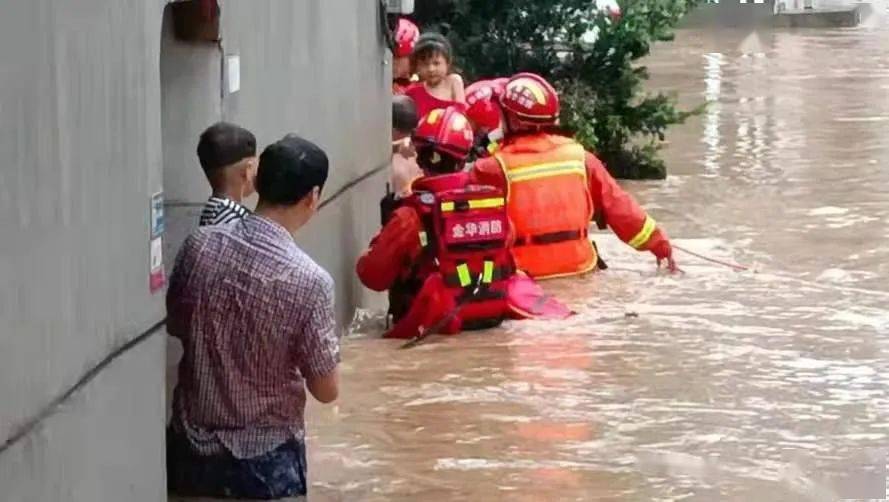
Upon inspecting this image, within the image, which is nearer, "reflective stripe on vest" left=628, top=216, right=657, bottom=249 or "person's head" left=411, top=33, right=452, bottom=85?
"reflective stripe on vest" left=628, top=216, right=657, bottom=249

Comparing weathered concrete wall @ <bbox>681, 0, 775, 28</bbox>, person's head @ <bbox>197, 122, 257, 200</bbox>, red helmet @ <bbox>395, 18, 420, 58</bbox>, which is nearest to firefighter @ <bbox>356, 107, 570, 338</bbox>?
person's head @ <bbox>197, 122, 257, 200</bbox>

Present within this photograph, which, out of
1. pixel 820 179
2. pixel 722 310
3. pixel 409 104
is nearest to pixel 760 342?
pixel 722 310

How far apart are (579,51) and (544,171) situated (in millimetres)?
6441

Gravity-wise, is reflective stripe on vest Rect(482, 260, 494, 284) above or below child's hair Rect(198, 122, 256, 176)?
below

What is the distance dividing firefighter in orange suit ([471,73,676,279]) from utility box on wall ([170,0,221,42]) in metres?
3.74

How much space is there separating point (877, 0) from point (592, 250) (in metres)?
44.9

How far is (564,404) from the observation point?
7922 mm

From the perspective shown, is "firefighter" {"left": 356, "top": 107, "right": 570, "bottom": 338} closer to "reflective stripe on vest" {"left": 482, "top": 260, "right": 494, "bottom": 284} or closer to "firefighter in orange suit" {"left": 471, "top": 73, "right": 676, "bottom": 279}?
"reflective stripe on vest" {"left": 482, "top": 260, "right": 494, "bottom": 284}

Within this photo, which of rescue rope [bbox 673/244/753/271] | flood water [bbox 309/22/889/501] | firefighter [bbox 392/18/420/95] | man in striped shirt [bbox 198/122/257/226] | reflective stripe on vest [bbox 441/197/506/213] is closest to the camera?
man in striped shirt [bbox 198/122/257/226]

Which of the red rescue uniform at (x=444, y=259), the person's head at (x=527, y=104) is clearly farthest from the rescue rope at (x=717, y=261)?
the red rescue uniform at (x=444, y=259)

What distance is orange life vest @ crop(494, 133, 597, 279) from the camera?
10.8 metres

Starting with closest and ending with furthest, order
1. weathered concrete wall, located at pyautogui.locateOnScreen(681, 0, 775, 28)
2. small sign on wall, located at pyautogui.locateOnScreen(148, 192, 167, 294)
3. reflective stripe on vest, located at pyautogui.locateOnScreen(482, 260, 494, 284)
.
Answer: small sign on wall, located at pyautogui.locateOnScreen(148, 192, 167, 294) < reflective stripe on vest, located at pyautogui.locateOnScreen(482, 260, 494, 284) < weathered concrete wall, located at pyautogui.locateOnScreen(681, 0, 775, 28)

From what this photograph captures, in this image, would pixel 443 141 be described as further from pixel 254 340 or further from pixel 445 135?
pixel 254 340

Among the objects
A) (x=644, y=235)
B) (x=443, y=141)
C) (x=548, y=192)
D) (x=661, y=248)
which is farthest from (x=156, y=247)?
(x=661, y=248)
